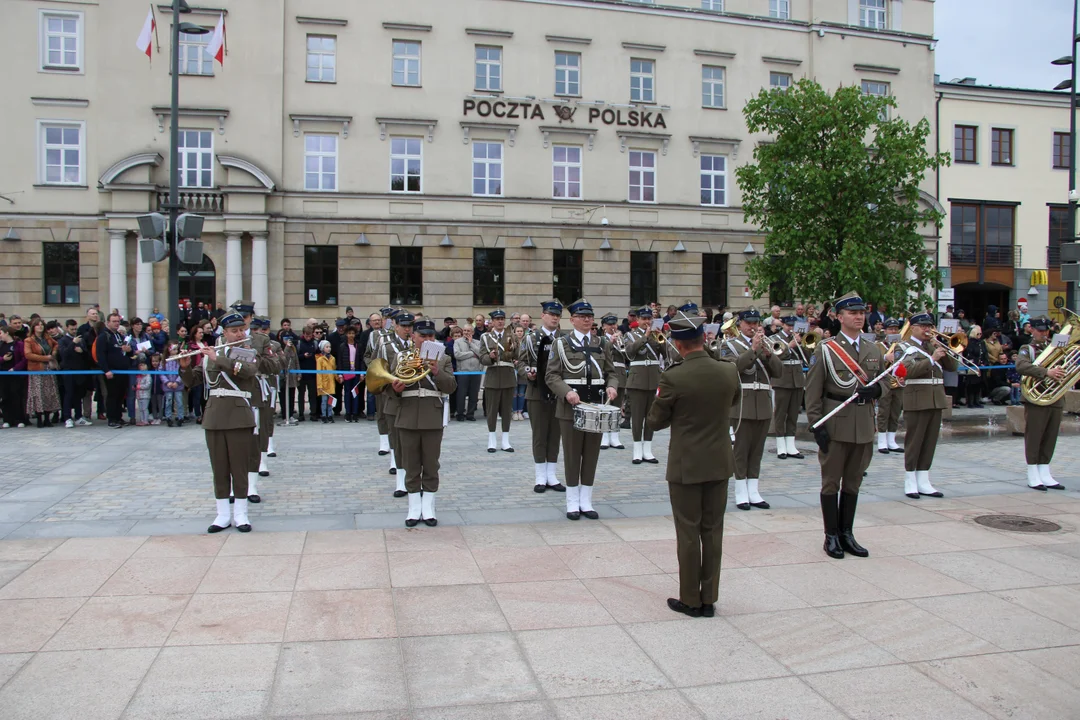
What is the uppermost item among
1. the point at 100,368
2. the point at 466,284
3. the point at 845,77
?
the point at 845,77

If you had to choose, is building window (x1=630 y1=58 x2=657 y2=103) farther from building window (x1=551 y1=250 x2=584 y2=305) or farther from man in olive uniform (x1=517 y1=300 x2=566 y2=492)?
man in olive uniform (x1=517 y1=300 x2=566 y2=492)

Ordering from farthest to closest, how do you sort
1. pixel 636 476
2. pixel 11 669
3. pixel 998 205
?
pixel 998 205, pixel 636 476, pixel 11 669

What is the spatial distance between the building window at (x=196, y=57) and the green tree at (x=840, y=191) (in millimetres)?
18994

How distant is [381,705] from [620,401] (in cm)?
1243

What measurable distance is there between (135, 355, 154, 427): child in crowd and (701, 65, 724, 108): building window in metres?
24.9

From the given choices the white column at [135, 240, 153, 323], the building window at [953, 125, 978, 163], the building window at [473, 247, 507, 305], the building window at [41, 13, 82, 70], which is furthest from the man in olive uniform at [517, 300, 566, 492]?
the building window at [953, 125, 978, 163]

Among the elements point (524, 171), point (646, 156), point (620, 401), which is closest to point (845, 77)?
point (646, 156)

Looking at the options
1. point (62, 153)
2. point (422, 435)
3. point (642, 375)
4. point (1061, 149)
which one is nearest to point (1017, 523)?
point (642, 375)

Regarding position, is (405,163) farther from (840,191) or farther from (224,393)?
(224,393)

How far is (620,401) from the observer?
54.9 feet

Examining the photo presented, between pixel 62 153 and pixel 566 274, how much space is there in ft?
60.4

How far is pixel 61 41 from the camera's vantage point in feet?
95.3

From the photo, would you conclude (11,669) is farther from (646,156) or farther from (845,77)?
(845,77)

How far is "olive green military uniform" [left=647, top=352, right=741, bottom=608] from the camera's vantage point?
597 centimetres
